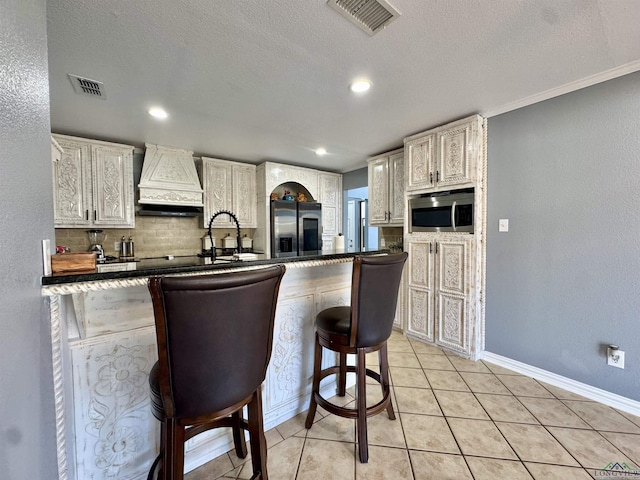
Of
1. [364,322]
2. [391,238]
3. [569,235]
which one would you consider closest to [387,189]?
[391,238]

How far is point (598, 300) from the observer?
1.99 meters

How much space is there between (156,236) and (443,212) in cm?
382

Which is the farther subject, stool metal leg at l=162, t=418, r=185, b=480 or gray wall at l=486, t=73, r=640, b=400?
gray wall at l=486, t=73, r=640, b=400

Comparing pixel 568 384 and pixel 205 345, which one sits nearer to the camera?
pixel 205 345

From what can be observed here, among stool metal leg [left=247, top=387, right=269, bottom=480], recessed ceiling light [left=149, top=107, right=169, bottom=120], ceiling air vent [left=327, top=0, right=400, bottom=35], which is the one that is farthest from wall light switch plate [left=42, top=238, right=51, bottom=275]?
recessed ceiling light [left=149, top=107, right=169, bottom=120]

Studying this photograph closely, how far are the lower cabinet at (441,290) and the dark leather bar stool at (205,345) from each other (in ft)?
7.50

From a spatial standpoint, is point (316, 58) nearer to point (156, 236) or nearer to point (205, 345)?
point (205, 345)

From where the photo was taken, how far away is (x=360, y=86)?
2.04m

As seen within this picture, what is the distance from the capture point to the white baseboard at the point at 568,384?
6.17 ft

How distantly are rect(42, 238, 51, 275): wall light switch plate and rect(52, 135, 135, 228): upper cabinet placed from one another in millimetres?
2638

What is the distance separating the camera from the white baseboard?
6.17 ft

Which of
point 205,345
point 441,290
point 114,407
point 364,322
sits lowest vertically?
point 114,407

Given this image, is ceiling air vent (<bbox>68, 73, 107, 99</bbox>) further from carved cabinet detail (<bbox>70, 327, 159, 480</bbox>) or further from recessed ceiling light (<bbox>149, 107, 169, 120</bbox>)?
carved cabinet detail (<bbox>70, 327, 159, 480</bbox>)

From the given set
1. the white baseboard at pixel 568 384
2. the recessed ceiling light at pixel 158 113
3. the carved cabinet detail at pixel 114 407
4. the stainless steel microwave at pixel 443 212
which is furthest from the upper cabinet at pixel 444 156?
the carved cabinet detail at pixel 114 407
